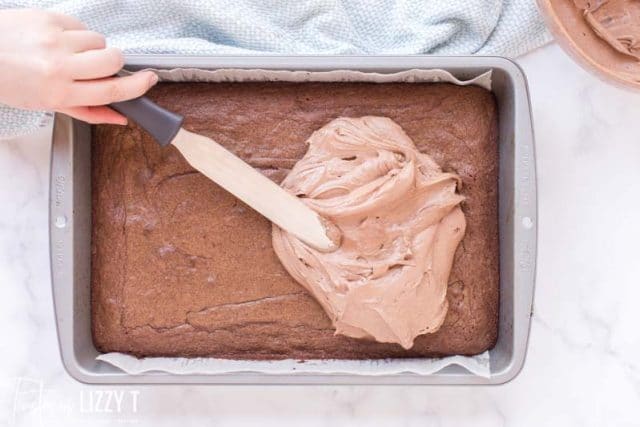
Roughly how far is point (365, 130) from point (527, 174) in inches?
13.5

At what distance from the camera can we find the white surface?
164 centimetres

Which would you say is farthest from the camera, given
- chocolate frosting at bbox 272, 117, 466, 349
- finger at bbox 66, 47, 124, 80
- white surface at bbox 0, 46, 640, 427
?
white surface at bbox 0, 46, 640, 427

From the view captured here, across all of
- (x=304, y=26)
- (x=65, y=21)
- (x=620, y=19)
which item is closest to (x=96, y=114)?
(x=65, y=21)

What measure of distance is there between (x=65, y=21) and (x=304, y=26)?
1.70ft

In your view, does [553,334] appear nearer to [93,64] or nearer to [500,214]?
[500,214]

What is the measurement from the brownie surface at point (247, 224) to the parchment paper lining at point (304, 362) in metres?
0.02

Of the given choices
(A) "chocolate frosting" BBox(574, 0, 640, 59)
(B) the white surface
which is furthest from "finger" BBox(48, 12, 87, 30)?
(A) "chocolate frosting" BBox(574, 0, 640, 59)

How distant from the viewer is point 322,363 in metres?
1.50

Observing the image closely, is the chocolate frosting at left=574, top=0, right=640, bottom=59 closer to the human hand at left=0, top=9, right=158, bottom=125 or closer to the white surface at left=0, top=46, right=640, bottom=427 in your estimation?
the white surface at left=0, top=46, right=640, bottom=427

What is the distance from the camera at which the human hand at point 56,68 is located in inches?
52.2

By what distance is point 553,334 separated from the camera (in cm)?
165

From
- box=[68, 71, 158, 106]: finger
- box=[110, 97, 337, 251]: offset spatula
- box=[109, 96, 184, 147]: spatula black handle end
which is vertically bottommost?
box=[110, 97, 337, 251]: offset spatula

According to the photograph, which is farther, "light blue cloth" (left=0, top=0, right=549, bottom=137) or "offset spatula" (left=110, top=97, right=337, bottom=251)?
"light blue cloth" (left=0, top=0, right=549, bottom=137)

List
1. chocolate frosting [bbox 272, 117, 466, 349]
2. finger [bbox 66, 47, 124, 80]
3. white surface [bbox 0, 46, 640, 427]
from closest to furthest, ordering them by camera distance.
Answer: finger [bbox 66, 47, 124, 80]
chocolate frosting [bbox 272, 117, 466, 349]
white surface [bbox 0, 46, 640, 427]
